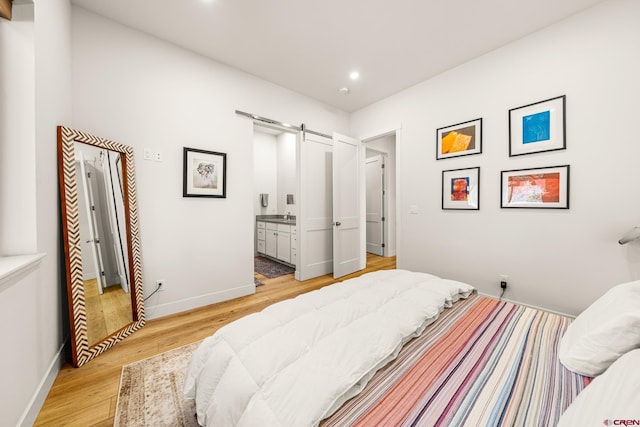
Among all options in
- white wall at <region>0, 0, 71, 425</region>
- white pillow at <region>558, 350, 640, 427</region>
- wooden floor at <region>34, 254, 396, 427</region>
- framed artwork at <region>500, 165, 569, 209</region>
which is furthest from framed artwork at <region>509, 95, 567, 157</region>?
white wall at <region>0, 0, 71, 425</region>

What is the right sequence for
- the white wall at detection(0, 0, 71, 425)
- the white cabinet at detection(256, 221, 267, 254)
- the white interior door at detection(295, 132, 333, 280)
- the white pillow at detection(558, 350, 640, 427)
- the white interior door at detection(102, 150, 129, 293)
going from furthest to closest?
the white cabinet at detection(256, 221, 267, 254) < the white interior door at detection(295, 132, 333, 280) < the white interior door at detection(102, 150, 129, 293) < the white wall at detection(0, 0, 71, 425) < the white pillow at detection(558, 350, 640, 427)

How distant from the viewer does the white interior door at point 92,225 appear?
189cm

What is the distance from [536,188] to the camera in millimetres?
2316

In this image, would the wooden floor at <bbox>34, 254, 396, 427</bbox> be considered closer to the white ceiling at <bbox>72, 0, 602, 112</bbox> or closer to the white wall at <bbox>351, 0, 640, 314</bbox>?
the white wall at <bbox>351, 0, 640, 314</bbox>

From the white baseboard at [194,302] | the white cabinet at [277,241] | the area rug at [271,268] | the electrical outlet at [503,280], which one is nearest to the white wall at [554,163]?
the electrical outlet at [503,280]

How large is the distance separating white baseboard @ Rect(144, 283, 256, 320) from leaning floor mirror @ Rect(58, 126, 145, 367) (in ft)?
0.40

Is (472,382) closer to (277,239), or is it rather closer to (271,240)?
(277,239)

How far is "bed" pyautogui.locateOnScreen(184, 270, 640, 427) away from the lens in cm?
74

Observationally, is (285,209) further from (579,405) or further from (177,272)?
(579,405)

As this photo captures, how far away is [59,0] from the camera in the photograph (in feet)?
5.67

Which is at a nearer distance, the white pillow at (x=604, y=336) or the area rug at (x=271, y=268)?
the white pillow at (x=604, y=336)

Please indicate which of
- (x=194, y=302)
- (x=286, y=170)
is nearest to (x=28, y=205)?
(x=194, y=302)

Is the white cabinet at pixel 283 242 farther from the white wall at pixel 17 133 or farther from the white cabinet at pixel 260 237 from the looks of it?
the white wall at pixel 17 133

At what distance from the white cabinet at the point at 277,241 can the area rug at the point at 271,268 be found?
127mm
